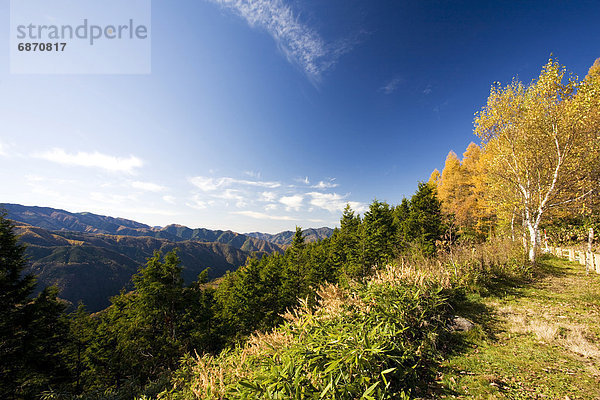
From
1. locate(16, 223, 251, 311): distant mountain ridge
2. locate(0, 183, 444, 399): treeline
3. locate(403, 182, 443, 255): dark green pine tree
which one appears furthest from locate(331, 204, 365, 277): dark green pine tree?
locate(16, 223, 251, 311): distant mountain ridge

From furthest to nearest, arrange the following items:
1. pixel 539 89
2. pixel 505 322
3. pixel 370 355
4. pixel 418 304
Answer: pixel 539 89 → pixel 505 322 → pixel 418 304 → pixel 370 355

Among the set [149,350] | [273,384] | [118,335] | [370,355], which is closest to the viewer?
[273,384]

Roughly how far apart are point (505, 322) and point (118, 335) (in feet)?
91.2

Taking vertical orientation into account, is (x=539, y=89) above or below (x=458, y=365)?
above

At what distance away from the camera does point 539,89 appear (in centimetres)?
1077

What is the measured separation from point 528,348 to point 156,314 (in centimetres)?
2212

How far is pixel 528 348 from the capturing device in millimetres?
3926

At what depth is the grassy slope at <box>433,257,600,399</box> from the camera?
293cm

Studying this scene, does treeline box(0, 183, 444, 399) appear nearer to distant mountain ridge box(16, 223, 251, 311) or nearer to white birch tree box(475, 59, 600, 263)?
white birch tree box(475, 59, 600, 263)

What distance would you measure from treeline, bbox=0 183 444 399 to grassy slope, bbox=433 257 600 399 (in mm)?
4272

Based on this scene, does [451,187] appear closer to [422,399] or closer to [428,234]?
[428,234]

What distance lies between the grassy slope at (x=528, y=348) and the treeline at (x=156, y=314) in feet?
14.0

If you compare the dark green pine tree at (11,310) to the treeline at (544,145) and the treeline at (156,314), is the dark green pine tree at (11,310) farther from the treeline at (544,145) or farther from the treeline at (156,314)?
the treeline at (544,145)

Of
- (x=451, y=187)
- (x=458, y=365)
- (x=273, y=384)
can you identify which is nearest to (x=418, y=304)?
(x=458, y=365)
